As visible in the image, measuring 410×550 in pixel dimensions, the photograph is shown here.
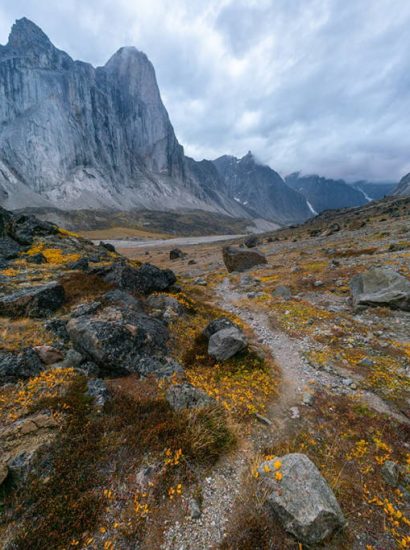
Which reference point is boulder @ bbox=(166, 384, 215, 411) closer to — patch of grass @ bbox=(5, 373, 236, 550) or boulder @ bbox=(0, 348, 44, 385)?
patch of grass @ bbox=(5, 373, 236, 550)

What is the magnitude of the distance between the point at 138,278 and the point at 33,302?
7.32 m

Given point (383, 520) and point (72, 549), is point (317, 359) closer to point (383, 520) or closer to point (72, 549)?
point (383, 520)

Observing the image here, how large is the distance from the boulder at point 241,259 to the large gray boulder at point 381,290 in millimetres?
19237

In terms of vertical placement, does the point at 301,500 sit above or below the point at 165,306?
above

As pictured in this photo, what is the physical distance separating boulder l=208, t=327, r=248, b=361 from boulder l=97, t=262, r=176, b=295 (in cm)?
830

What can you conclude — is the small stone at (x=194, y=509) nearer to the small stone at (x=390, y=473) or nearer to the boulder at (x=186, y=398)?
the boulder at (x=186, y=398)

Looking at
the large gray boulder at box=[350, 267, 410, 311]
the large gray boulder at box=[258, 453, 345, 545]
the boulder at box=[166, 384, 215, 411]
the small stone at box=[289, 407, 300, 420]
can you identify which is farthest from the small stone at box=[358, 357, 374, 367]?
the boulder at box=[166, 384, 215, 411]

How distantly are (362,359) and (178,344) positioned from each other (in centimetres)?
869

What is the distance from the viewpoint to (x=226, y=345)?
11.5 metres

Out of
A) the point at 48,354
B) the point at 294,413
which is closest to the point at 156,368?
the point at 48,354

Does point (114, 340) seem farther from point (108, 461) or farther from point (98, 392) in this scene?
point (108, 461)

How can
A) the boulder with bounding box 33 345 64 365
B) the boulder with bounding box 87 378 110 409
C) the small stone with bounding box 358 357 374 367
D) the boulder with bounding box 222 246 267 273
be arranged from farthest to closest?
the boulder with bounding box 222 246 267 273 < the small stone with bounding box 358 357 374 367 < the boulder with bounding box 33 345 64 365 < the boulder with bounding box 87 378 110 409

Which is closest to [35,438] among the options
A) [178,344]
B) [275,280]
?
[178,344]

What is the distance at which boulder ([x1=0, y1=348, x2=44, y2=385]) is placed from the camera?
25.7 ft
